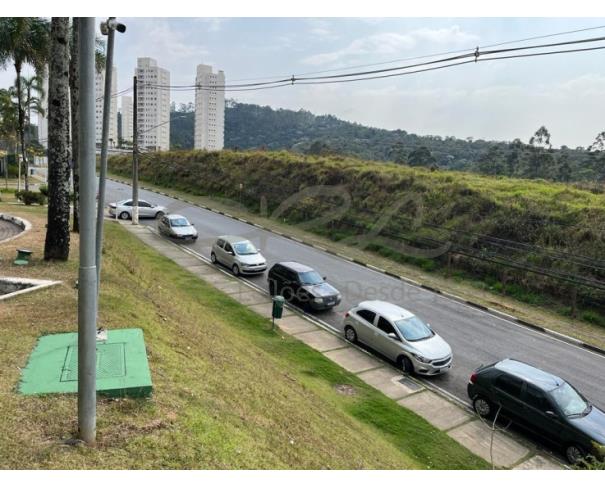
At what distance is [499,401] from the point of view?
11.3 metres

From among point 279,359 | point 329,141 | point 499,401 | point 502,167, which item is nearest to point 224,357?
point 279,359

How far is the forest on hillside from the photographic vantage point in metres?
50.9

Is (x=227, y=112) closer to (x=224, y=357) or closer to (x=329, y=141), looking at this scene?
(x=329, y=141)

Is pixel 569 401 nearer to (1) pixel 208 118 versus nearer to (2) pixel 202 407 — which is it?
(2) pixel 202 407

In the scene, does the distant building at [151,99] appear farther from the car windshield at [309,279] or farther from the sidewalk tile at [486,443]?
the sidewalk tile at [486,443]

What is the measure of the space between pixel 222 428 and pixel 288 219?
101ft

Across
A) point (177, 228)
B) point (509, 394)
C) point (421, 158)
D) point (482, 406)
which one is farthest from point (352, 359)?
point (421, 158)

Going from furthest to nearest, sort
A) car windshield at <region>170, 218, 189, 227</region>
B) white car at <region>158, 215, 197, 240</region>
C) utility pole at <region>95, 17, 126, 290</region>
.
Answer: car windshield at <region>170, 218, 189, 227</region> → white car at <region>158, 215, 197, 240</region> → utility pole at <region>95, 17, 126, 290</region>

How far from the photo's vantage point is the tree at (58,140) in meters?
13.1

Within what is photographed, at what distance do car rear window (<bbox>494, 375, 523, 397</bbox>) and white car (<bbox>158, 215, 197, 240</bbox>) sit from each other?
70.0ft

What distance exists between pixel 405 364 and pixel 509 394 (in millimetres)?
3156

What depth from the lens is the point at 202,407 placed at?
7.14 meters

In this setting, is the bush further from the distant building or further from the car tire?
the distant building

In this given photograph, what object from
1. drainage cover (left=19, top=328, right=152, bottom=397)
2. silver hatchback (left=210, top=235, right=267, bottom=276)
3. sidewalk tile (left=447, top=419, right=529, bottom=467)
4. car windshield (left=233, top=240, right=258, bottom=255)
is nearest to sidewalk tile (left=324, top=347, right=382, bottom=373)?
sidewalk tile (left=447, top=419, right=529, bottom=467)
